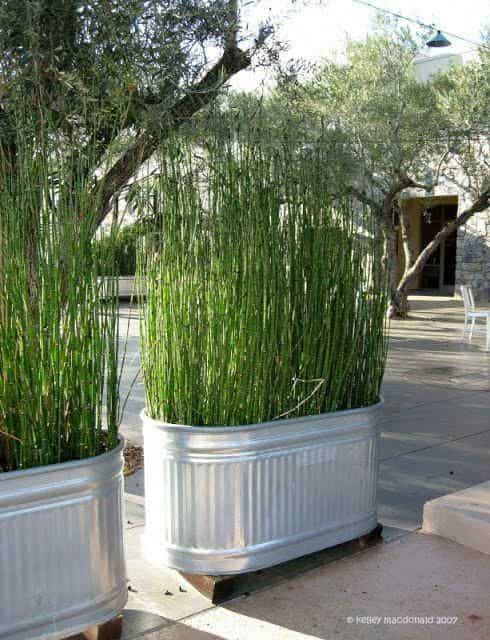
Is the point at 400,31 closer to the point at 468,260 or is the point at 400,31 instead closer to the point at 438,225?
the point at 468,260

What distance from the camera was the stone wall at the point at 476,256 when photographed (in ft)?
44.3

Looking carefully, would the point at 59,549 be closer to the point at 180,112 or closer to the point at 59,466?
the point at 59,466

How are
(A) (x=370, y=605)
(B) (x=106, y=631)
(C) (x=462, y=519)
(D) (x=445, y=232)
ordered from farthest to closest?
(D) (x=445, y=232)
(C) (x=462, y=519)
(A) (x=370, y=605)
(B) (x=106, y=631)

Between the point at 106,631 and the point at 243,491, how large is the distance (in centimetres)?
52

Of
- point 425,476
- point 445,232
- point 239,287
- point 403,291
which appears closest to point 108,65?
point 239,287

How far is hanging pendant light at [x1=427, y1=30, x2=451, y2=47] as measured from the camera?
873 centimetres

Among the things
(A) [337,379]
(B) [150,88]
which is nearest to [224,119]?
(B) [150,88]

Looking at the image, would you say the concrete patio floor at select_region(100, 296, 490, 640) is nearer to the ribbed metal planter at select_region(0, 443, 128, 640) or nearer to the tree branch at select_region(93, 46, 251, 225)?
the ribbed metal planter at select_region(0, 443, 128, 640)

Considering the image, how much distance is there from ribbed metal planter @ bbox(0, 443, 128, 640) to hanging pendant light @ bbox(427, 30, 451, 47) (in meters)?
8.14

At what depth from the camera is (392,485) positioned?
3184 mm

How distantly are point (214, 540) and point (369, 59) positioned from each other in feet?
27.0

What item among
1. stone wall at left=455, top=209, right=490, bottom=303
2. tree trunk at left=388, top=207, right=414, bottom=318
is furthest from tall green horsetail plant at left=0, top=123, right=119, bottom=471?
stone wall at left=455, top=209, right=490, bottom=303

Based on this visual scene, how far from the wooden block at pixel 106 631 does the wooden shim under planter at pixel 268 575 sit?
0.29m

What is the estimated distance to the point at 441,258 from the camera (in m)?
15.5
